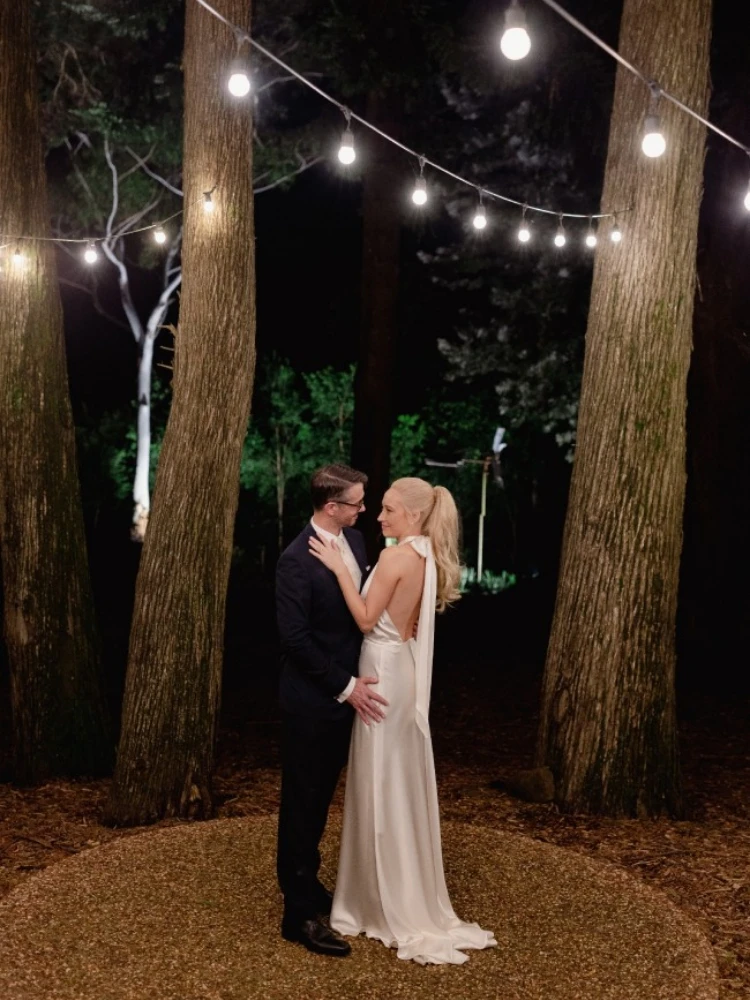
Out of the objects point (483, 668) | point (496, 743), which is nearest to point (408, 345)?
point (483, 668)

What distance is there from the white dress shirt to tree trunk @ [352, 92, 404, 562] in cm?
967

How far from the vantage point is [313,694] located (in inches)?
174

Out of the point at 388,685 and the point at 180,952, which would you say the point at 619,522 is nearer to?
the point at 388,685

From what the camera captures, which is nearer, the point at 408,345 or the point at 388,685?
the point at 388,685

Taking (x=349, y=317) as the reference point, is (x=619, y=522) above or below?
below

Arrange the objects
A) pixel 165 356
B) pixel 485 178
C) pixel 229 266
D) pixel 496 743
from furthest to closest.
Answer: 1. pixel 165 356
2. pixel 485 178
3. pixel 496 743
4. pixel 229 266

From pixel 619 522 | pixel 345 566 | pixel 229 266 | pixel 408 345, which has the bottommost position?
pixel 345 566

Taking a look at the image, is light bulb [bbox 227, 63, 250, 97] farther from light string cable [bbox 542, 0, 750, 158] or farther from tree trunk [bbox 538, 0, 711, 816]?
tree trunk [bbox 538, 0, 711, 816]

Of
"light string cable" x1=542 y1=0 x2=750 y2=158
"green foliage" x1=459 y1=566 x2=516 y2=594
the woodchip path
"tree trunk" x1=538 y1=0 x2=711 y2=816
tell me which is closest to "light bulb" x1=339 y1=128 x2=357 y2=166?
"light string cable" x1=542 y1=0 x2=750 y2=158

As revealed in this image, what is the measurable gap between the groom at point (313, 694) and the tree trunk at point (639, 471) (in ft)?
7.11

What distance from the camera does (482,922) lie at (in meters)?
4.66

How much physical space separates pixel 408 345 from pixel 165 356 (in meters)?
6.74

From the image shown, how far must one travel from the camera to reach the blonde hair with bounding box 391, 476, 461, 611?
173 inches

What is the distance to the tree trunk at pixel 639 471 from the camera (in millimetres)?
6188
